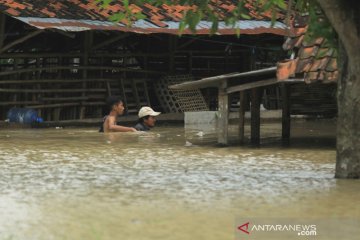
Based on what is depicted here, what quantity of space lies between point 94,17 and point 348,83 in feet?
32.5

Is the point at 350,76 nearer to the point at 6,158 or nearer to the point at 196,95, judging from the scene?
the point at 6,158

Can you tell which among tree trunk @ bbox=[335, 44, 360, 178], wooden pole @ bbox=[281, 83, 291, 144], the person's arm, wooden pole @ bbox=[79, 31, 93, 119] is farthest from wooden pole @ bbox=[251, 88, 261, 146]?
wooden pole @ bbox=[79, 31, 93, 119]

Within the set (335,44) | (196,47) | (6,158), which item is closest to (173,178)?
(335,44)

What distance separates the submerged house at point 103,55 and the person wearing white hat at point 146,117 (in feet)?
8.06

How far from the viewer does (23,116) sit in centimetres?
1616

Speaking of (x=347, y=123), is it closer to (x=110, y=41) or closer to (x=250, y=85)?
(x=250, y=85)

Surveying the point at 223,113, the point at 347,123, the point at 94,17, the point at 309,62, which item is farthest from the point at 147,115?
the point at 347,123

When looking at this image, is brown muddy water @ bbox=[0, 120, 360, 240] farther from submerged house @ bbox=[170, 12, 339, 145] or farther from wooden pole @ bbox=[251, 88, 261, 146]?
wooden pole @ bbox=[251, 88, 261, 146]

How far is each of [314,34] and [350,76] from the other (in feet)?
1.70

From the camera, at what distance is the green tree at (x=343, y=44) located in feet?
22.0

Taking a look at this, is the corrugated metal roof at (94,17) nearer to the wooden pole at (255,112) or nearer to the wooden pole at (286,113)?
the wooden pole at (286,113)

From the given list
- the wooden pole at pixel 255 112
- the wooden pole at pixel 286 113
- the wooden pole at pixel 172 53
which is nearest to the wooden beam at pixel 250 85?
the wooden pole at pixel 255 112

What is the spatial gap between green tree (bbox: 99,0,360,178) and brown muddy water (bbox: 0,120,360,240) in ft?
1.06

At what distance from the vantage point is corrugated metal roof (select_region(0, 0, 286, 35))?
14844 mm
